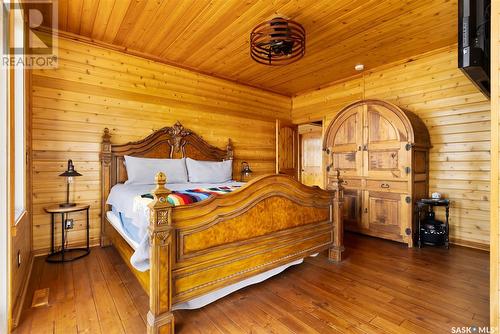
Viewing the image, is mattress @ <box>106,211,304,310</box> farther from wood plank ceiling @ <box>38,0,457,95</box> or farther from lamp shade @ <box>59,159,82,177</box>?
wood plank ceiling @ <box>38,0,457,95</box>

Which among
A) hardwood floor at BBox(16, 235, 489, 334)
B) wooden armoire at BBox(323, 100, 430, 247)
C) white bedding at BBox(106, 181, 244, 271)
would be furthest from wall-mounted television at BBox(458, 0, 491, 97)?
white bedding at BBox(106, 181, 244, 271)

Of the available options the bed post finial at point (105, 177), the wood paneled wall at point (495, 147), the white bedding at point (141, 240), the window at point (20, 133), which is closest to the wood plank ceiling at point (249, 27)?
the window at point (20, 133)

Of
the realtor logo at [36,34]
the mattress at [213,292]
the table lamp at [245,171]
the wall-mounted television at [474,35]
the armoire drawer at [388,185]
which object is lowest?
the mattress at [213,292]

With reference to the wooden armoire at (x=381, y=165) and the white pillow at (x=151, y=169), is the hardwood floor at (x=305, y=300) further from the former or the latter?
the white pillow at (x=151, y=169)

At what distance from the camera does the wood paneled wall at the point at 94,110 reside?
2.96m

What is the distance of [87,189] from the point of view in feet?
10.6

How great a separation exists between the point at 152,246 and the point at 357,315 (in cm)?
153

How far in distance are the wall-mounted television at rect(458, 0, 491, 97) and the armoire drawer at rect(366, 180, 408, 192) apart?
6.20 feet

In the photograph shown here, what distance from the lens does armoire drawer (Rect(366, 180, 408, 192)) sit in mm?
3316

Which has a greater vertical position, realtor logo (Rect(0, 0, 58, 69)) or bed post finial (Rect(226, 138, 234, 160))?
realtor logo (Rect(0, 0, 58, 69))

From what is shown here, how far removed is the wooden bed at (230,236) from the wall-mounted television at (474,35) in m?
1.52

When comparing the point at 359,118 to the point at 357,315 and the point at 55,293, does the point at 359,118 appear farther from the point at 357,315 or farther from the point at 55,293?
the point at 55,293

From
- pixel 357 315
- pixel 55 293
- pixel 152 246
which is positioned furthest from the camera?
pixel 55 293

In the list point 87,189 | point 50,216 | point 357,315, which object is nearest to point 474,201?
point 357,315
